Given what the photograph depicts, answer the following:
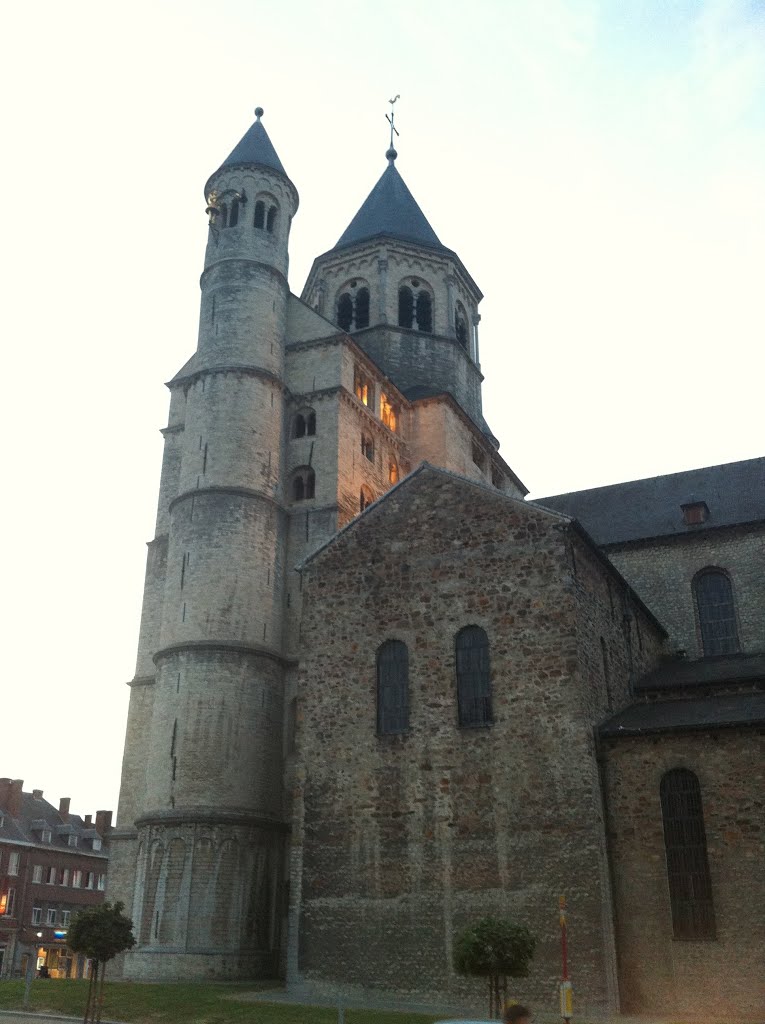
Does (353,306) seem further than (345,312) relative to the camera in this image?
No

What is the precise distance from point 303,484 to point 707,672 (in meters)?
14.9

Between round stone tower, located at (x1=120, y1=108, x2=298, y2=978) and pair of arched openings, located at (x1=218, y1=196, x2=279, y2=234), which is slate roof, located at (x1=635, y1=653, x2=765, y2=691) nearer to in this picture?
round stone tower, located at (x1=120, y1=108, x2=298, y2=978)

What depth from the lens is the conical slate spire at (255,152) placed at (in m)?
37.1

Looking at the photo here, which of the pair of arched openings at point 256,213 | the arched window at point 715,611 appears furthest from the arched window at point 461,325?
the arched window at point 715,611

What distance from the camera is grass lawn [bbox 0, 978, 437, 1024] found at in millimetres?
17703

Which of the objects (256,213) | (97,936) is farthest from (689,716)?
(256,213)

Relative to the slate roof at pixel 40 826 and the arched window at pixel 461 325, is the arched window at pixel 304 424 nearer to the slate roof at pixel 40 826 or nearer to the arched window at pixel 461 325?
the arched window at pixel 461 325

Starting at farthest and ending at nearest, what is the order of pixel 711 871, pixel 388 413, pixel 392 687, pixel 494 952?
pixel 388 413 < pixel 392 687 < pixel 711 871 < pixel 494 952

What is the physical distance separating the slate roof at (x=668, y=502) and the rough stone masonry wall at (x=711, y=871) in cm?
1290

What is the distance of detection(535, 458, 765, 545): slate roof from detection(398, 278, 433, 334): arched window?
10.6 metres

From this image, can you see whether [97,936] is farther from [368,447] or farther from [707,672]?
[368,447]

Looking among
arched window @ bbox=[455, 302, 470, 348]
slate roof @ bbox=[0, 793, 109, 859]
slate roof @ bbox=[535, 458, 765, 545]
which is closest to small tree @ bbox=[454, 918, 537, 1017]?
slate roof @ bbox=[535, 458, 765, 545]

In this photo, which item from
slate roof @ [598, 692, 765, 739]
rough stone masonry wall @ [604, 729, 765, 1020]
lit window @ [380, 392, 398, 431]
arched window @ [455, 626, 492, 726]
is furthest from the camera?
lit window @ [380, 392, 398, 431]

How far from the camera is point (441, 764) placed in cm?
2141
